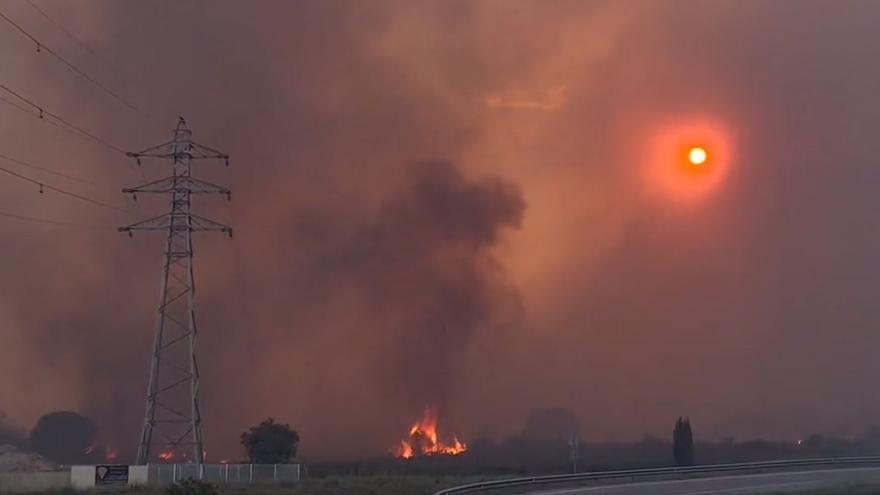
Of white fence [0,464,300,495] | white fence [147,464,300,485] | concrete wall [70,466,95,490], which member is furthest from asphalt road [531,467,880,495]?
concrete wall [70,466,95,490]

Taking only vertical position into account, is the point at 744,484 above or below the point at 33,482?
below

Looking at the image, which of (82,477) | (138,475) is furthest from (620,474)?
(82,477)

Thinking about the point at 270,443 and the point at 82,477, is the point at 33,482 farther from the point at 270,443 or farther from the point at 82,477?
the point at 270,443

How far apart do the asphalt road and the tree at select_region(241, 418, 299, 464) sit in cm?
4142

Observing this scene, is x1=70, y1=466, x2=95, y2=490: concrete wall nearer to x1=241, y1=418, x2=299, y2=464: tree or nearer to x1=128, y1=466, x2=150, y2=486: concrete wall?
x1=128, y1=466, x2=150, y2=486: concrete wall

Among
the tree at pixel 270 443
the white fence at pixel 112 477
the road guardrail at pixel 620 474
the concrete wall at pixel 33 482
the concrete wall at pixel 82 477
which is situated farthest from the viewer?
the tree at pixel 270 443

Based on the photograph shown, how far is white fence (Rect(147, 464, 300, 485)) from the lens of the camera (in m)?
70.6

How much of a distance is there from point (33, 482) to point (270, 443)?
34.7 m

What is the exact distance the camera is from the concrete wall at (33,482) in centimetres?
6612

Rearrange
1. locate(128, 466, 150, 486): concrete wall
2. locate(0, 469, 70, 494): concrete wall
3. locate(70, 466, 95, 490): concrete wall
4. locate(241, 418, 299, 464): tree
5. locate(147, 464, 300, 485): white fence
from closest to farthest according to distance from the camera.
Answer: locate(0, 469, 70, 494): concrete wall → locate(70, 466, 95, 490): concrete wall → locate(128, 466, 150, 486): concrete wall → locate(147, 464, 300, 485): white fence → locate(241, 418, 299, 464): tree

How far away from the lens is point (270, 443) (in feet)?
331

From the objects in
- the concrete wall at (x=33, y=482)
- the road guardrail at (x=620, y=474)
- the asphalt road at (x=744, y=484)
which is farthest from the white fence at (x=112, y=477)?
the asphalt road at (x=744, y=484)

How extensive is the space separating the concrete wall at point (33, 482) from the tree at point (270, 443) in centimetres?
3143

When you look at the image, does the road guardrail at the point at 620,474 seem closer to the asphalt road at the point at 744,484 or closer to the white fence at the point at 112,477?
the asphalt road at the point at 744,484
